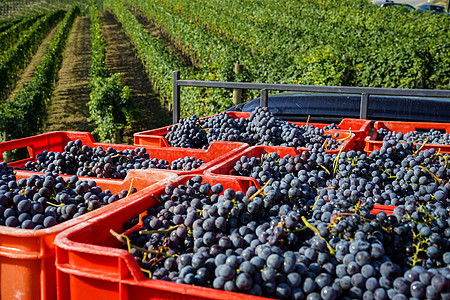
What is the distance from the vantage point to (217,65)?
10461 millimetres

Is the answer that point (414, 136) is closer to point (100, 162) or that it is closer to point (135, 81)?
point (100, 162)

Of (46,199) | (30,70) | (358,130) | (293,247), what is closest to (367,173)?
(358,130)

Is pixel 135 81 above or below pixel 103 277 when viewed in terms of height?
above

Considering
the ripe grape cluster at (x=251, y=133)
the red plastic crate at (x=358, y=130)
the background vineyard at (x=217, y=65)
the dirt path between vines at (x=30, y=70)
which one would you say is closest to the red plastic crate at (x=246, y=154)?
the ripe grape cluster at (x=251, y=133)

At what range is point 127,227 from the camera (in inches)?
59.4

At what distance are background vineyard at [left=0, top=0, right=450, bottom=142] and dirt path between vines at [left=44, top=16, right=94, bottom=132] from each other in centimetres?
5

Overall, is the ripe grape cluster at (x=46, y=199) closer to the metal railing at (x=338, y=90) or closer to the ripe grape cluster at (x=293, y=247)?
the ripe grape cluster at (x=293, y=247)

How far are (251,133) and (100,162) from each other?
3.44 ft

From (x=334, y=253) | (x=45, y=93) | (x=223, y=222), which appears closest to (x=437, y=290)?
(x=334, y=253)

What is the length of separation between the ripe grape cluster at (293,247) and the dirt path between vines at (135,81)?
28.9ft

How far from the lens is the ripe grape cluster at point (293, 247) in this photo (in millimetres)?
1109

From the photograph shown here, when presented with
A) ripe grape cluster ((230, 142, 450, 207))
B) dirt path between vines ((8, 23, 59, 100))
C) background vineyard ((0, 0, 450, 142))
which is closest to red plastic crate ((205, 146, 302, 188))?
ripe grape cluster ((230, 142, 450, 207))

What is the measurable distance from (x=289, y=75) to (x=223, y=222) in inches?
332

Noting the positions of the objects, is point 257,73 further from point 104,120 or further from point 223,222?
point 223,222
